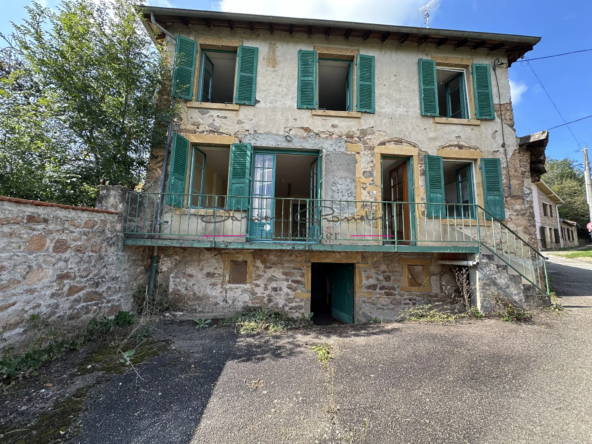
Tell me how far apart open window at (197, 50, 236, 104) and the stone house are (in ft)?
72.0

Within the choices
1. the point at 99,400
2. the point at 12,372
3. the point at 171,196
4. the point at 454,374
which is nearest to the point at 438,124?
the point at 454,374

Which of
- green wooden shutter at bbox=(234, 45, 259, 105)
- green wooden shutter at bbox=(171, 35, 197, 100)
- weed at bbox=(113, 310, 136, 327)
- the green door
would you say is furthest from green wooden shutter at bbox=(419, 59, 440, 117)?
weed at bbox=(113, 310, 136, 327)

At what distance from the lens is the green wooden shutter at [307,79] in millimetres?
5961

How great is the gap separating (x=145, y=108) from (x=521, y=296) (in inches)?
307

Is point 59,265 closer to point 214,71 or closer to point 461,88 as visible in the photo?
point 214,71

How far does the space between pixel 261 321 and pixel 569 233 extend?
33.7m

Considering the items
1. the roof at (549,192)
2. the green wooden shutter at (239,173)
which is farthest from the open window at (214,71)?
the roof at (549,192)

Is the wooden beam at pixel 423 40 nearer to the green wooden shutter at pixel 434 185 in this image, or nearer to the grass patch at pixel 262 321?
the green wooden shutter at pixel 434 185

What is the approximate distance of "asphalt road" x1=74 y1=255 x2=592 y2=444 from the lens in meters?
1.99

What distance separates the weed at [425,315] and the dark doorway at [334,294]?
3.53ft

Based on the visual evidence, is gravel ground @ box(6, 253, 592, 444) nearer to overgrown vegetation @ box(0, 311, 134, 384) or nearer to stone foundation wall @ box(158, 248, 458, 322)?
overgrown vegetation @ box(0, 311, 134, 384)

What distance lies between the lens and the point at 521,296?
4578 mm

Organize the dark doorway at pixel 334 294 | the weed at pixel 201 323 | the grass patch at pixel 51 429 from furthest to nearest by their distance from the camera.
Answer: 1. the dark doorway at pixel 334 294
2. the weed at pixel 201 323
3. the grass patch at pixel 51 429

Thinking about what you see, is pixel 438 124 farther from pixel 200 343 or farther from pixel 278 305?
pixel 200 343
